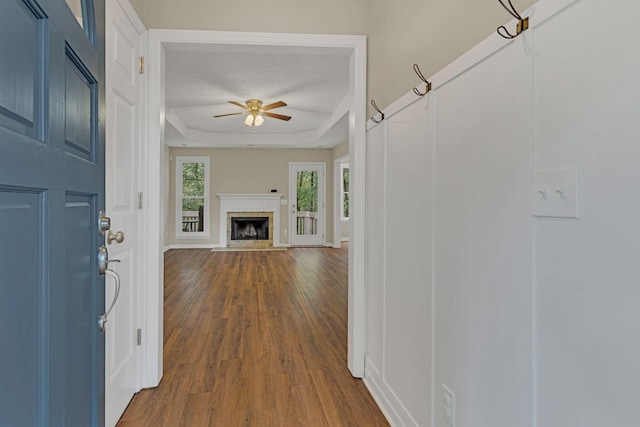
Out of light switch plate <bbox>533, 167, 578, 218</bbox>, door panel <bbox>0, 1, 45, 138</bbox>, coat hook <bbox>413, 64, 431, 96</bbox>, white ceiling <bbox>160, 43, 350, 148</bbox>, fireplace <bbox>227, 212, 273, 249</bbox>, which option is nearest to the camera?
door panel <bbox>0, 1, 45, 138</bbox>

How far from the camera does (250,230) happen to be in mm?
9203

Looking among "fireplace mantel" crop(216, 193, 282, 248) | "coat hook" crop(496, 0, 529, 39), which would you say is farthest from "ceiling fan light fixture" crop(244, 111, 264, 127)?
"coat hook" crop(496, 0, 529, 39)

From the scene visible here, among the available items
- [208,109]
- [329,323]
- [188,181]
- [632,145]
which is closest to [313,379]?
[329,323]

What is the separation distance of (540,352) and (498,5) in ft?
3.21

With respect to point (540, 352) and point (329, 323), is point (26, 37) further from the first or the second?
point (329, 323)

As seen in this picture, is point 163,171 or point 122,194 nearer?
point 122,194

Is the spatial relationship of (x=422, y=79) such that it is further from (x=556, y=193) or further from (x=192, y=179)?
(x=192, y=179)

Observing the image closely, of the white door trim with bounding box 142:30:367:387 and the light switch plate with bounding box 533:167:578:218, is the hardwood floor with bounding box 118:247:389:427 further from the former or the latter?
the light switch plate with bounding box 533:167:578:218

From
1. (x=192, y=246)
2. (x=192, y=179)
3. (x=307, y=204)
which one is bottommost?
(x=192, y=246)

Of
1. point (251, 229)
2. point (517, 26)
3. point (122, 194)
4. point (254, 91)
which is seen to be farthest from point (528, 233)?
point (251, 229)

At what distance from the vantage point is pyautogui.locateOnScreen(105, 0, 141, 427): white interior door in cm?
170

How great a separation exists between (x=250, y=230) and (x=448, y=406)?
26.9 ft

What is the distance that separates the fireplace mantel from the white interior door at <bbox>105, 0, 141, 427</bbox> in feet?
22.7

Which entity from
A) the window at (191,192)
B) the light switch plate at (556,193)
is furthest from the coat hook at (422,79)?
the window at (191,192)
